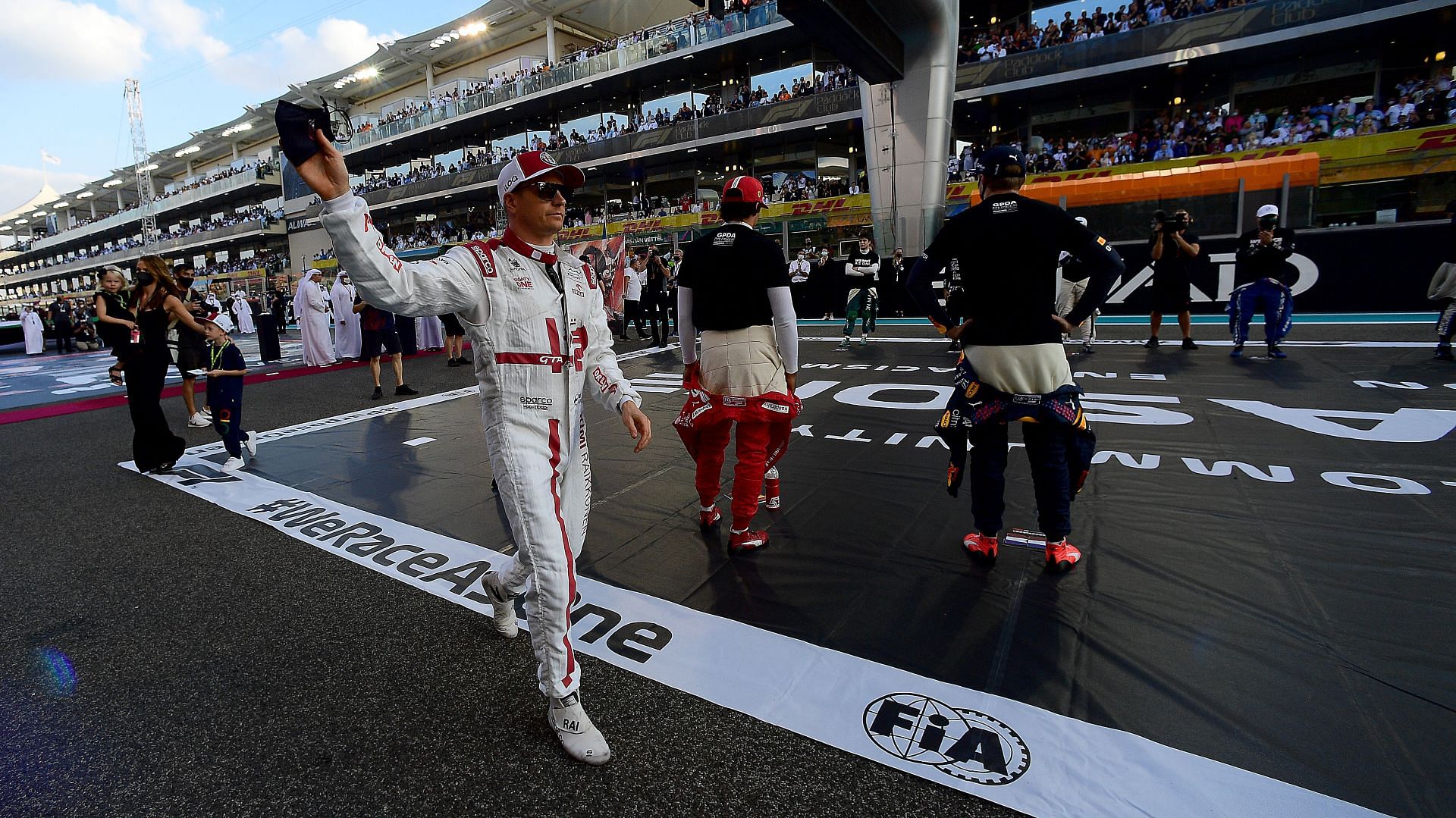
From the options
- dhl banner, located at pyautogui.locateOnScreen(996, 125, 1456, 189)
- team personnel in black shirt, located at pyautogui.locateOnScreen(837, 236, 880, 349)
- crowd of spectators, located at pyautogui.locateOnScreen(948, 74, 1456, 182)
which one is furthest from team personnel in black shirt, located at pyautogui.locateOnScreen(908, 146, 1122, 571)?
crowd of spectators, located at pyautogui.locateOnScreen(948, 74, 1456, 182)

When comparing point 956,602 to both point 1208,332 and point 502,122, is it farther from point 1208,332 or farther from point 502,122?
point 502,122

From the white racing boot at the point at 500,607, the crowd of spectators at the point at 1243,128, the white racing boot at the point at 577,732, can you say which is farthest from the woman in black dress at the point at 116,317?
the crowd of spectators at the point at 1243,128

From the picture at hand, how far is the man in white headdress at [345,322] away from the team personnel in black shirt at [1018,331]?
13.0 meters

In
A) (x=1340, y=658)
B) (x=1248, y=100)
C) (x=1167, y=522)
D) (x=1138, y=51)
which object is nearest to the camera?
(x=1340, y=658)

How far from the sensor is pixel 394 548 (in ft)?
12.1

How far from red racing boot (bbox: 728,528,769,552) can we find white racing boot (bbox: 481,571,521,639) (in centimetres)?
116

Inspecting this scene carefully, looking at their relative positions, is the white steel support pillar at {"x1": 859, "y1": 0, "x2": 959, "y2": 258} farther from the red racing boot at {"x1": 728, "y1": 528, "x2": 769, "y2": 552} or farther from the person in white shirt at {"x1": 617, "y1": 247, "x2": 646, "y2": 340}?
the red racing boot at {"x1": 728, "y1": 528, "x2": 769, "y2": 552}

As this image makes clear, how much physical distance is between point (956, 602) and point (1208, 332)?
10555mm

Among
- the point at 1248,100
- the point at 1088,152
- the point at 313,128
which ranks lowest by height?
the point at 313,128

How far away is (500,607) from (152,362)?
15.7 feet

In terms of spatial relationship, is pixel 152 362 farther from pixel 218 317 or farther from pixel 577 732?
pixel 218 317

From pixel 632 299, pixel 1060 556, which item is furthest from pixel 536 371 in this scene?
pixel 632 299

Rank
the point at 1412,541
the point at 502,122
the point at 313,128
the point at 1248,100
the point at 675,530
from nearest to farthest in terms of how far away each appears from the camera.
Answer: the point at 313,128, the point at 1412,541, the point at 675,530, the point at 1248,100, the point at 502,122

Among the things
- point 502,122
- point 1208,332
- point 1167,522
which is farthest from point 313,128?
point 502,122
